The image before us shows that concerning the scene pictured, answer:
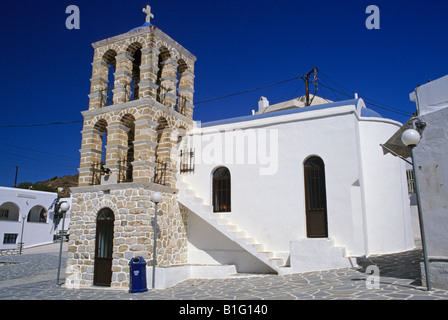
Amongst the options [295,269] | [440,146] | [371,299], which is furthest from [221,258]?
[440,146]

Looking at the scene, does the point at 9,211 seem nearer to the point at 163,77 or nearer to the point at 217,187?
the point at 163,77

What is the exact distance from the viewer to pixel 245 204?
12.2 meters

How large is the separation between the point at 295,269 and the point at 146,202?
15.5ft

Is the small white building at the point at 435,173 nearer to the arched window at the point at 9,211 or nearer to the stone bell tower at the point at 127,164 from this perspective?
the stone bell tower at the point at 127,164

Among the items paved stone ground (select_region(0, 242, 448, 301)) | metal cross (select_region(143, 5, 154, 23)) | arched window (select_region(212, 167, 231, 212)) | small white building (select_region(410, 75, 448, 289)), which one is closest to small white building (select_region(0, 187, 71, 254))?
paved stone ground (select_region(0, 242, 448, 301))

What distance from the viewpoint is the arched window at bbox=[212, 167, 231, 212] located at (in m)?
12.8

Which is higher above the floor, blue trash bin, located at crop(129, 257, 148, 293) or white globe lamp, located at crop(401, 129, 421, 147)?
white globe lamp, located at crop(401, 129, 421, 147)

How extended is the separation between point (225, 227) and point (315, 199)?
9.64 feet

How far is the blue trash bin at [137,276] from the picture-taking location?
9531 millimetres

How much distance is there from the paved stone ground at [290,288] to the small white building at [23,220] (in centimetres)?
1911

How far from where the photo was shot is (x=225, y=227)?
37.1 feet

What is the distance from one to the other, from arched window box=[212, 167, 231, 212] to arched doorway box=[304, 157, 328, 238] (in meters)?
2.79

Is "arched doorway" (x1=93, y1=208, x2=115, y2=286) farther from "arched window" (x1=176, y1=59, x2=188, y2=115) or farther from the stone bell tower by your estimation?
"arched window" (x1=176, y1=59, x2=188, y2=115)
